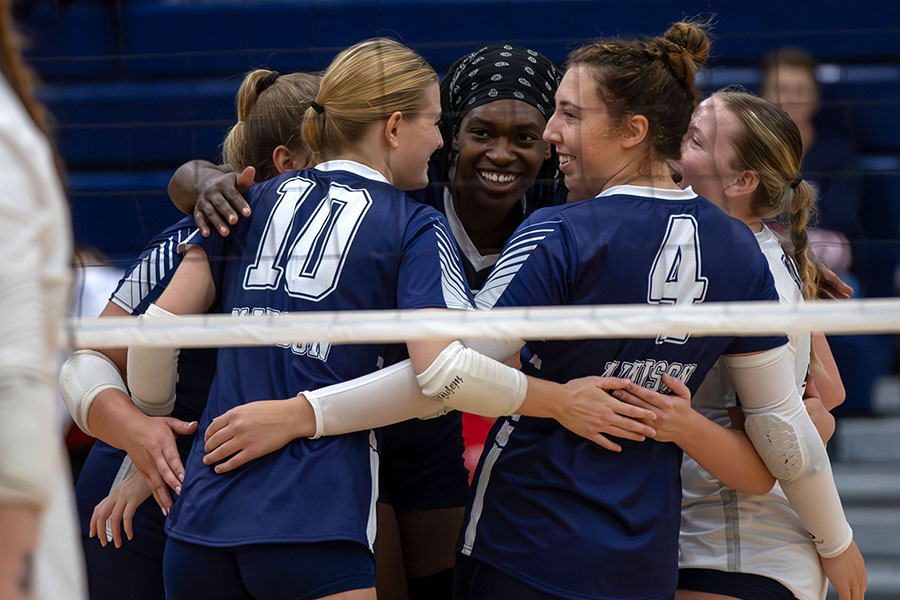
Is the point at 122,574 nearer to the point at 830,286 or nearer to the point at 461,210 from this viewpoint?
the point at 461,210

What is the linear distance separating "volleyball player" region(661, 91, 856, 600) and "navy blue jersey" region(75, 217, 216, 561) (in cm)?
94

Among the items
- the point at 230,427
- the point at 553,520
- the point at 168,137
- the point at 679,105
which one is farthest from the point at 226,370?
the point at 168,137

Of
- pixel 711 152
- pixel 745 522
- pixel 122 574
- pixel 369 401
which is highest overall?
pixel 711 152

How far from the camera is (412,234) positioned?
172 cm

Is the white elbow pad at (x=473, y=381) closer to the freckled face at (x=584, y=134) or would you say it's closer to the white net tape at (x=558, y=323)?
the white net tape at (x=558, y=323)

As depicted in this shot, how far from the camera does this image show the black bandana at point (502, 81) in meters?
2.28

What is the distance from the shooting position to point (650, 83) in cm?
179

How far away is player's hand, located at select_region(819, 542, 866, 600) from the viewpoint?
183 centimetres

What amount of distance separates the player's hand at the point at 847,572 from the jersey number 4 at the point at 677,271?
0.54 m

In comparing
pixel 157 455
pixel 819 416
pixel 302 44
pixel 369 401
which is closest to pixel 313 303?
pixel 369 401

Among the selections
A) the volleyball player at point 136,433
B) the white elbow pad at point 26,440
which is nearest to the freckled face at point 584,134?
the volleyball player at point 136,433

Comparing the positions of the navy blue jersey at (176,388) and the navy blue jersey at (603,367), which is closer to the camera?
the navy blue jersey at (603,367)

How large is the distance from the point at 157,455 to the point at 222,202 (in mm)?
463

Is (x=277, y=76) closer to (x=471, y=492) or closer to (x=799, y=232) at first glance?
(x=471, y=492)
